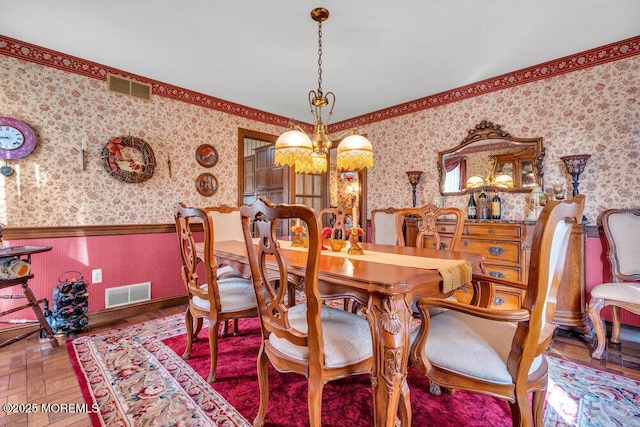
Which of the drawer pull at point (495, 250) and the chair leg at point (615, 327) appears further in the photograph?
the drawer pull at point (495, 250)

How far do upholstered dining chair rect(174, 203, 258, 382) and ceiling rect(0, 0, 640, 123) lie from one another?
149cm

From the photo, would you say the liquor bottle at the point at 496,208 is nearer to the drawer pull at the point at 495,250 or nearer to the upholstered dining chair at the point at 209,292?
the drawer pull at the point at 495,250

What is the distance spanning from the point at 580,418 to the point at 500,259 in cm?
145

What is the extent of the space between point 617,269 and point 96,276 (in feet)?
15.3

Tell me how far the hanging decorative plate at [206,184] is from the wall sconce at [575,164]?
3707 millimetres

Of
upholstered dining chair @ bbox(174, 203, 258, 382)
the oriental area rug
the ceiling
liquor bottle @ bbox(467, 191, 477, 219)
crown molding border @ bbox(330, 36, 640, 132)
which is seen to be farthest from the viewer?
liquor bottle @ bbox(467, 191, 477, 219)

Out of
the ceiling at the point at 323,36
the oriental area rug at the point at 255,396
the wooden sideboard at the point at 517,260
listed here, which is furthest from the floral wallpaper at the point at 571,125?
the oriental area rug at the point at 255,396

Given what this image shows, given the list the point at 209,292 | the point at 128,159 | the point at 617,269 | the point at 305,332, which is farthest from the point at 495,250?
the point at 128,159

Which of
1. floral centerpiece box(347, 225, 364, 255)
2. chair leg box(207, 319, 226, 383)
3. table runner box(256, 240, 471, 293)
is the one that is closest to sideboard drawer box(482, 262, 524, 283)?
table runner box(256, 240, 471, 293)

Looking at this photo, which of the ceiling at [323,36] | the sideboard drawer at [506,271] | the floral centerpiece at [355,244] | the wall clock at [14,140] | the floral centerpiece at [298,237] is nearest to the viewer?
the floral centerpiece at [355,244]

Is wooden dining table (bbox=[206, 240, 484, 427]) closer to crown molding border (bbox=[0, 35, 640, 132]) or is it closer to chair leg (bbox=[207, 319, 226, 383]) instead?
chair leg (bbox=[207, 319, 226, 383])

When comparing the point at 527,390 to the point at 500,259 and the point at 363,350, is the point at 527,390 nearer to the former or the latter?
the point at 363,350

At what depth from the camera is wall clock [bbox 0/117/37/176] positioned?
96.0 inches

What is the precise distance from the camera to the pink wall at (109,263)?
263cm
